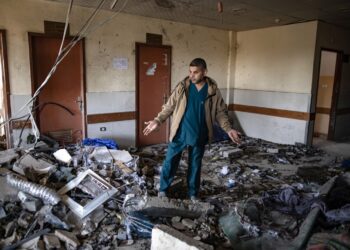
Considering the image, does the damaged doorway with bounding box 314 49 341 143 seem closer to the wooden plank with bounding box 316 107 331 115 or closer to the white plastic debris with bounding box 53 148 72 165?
the wooden plank with bounding box 316 107 331 115

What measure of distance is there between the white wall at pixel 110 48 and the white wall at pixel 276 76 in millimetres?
558

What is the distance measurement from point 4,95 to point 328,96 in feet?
22.3

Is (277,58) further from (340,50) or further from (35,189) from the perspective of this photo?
(35,189)

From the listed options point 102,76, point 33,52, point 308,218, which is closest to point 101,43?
point 102,76

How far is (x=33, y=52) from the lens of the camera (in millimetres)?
4555

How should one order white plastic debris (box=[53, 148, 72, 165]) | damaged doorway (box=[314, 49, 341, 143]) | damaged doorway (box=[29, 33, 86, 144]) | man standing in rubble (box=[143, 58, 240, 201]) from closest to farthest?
1. man standing in rubble (box=[143, 58, 240, 201])
2. white plastic debris (box=[53, 148, 72, 165])
3. damaged doorway (box=[29, 33, 86, 144])
4. damaged doorway (box=[314, 49, 341, 143])

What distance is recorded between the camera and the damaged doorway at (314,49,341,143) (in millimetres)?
6829

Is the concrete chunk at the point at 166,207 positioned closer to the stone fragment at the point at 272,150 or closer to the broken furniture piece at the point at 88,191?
the broken furniture piece at the point at 88,191

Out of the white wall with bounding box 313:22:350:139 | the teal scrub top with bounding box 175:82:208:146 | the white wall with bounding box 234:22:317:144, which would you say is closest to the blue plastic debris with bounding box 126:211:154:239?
the teal scrub top with bounding box 175:82:208:146

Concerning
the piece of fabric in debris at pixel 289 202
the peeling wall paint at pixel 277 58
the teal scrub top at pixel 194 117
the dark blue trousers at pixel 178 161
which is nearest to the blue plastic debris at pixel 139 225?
the dark blue trousers at pixel 178 161

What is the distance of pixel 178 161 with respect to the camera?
10.8 ft

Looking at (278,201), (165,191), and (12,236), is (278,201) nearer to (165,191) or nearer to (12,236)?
(165,191)

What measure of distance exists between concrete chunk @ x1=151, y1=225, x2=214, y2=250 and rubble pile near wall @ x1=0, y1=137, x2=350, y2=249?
14.0 inches

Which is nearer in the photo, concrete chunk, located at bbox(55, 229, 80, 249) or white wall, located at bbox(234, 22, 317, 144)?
concrete chunk, located at bbox(55, 229, 80, 249)
